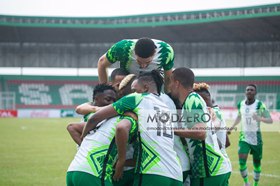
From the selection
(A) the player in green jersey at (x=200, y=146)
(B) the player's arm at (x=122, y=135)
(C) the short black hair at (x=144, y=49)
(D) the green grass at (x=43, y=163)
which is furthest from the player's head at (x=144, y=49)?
(D) the green grass at (x=43, y=163)

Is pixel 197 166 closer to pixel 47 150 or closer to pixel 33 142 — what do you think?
pixel 47 150

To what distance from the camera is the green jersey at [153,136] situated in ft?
9.68

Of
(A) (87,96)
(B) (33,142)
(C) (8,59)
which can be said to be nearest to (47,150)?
(B) (33,142)

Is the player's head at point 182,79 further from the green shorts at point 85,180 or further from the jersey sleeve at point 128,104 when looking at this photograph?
the green shorts at point 85,180

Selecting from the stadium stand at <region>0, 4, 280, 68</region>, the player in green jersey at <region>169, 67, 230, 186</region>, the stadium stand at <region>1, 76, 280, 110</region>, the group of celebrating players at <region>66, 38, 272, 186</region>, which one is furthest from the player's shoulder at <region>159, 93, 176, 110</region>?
the stadium stand at <region>1, 76, 280, 110</region>

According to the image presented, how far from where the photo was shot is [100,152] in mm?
2963

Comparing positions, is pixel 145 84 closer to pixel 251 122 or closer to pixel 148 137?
pixel 148 137

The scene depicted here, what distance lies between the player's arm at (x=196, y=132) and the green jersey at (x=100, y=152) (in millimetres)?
574

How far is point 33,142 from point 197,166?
12914 millimetres

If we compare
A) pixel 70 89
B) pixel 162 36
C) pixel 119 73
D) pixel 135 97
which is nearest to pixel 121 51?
pixel 119 73

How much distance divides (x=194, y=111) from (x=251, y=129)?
6.22 m

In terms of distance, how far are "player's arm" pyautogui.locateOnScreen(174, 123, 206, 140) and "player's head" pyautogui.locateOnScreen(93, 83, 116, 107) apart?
93 cm

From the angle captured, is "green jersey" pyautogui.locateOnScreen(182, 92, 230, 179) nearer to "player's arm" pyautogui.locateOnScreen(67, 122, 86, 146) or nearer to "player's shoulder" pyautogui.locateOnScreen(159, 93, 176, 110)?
"player's shoulder" pyautogui.locateOnScreen(159, 93, 176, 110)

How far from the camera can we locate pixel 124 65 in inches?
193
